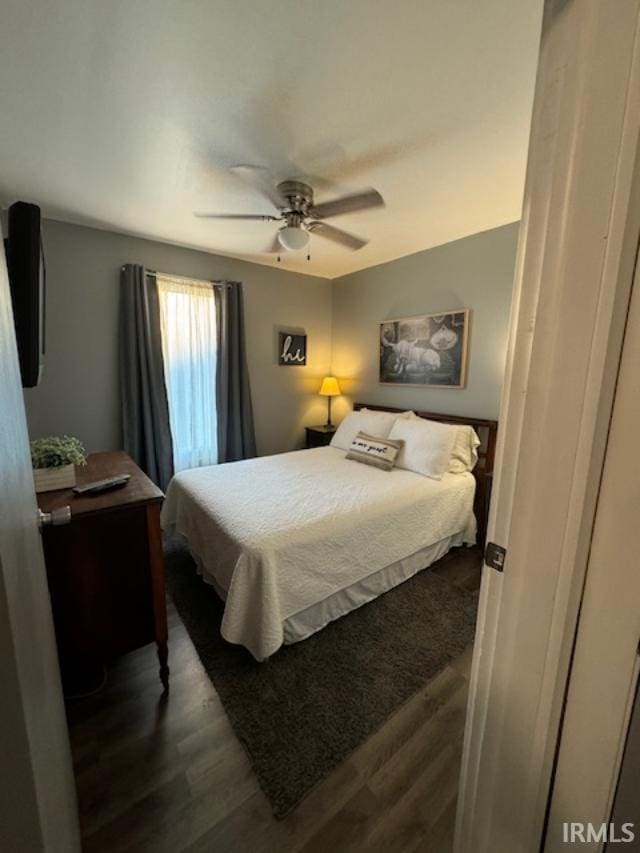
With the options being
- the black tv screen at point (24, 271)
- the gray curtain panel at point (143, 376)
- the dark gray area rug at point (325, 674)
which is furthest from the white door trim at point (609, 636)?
the gray curtain panel at point (143, 376)

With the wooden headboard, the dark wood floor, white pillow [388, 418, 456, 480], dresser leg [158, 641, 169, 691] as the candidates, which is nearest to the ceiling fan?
white pillow [388, 418, 456, 480]

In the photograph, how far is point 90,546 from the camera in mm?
1262

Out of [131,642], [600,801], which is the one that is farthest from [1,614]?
[131,642]

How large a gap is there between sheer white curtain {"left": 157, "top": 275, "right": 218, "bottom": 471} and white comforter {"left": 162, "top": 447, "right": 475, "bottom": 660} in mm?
817

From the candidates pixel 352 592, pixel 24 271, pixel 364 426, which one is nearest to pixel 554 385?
pixel 24 271

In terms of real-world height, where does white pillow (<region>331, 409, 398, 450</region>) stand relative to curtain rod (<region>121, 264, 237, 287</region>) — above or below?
below

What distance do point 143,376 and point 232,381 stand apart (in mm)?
794

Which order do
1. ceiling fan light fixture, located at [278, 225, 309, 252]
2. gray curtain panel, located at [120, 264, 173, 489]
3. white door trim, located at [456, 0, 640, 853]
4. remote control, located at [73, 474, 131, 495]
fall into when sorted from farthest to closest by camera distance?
gray curtain panel, located at [120, 264, 173, 489] < ceiling fan light fixture, located at [278, 225, 309, 252] < remote control, located at [73, 474, 131, 495] < white door trim, located at [456, 0, 640, 853]

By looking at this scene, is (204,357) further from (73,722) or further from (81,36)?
(73,722)

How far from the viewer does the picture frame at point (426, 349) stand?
9.43 feet

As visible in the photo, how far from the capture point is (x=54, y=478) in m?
1.39

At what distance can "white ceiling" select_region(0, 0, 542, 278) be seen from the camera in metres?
1.07

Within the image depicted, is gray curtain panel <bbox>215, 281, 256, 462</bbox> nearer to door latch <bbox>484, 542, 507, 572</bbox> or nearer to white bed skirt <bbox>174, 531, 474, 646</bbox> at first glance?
white bed skirt <bbox>174, 531, 474, 646</bbox>

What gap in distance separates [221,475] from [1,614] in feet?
6.88
